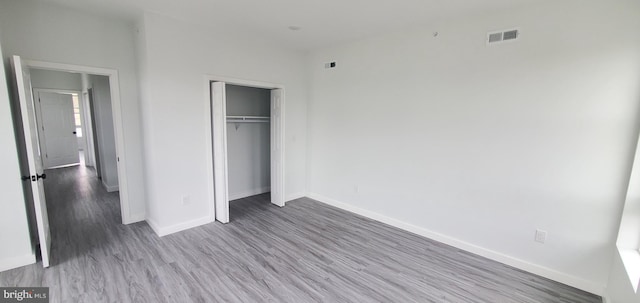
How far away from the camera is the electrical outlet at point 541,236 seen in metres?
2.62

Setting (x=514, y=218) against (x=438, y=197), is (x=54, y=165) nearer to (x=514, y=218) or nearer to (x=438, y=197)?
(x=438, y=197)

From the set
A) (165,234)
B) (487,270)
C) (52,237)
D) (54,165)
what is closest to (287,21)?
(165,234)

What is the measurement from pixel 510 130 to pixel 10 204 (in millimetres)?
4938

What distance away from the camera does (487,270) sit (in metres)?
2.73

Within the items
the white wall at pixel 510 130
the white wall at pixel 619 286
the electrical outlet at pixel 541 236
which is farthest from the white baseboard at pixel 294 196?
the white wall at pixel 619 286

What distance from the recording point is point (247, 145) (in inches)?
194

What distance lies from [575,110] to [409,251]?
214 centimetres

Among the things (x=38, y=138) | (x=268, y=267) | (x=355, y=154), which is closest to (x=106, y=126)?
(x=38, y=138)

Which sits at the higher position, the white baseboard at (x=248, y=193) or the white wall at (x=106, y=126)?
the white wall at (x=106, y=126)

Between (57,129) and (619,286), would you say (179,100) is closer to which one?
(619,286)

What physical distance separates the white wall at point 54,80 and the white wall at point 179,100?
472 centimetres

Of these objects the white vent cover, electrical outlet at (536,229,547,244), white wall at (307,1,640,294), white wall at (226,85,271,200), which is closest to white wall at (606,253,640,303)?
white wall at (307,1,640,294)

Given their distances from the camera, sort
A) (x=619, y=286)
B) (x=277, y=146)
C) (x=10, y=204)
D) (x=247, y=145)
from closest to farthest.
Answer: (x=619, y=286) → (x=10, y=204) → (x=277, y=146) → (x=247, y=145)

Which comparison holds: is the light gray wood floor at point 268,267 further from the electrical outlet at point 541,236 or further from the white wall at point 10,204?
the electrical outlet at point 541,236
